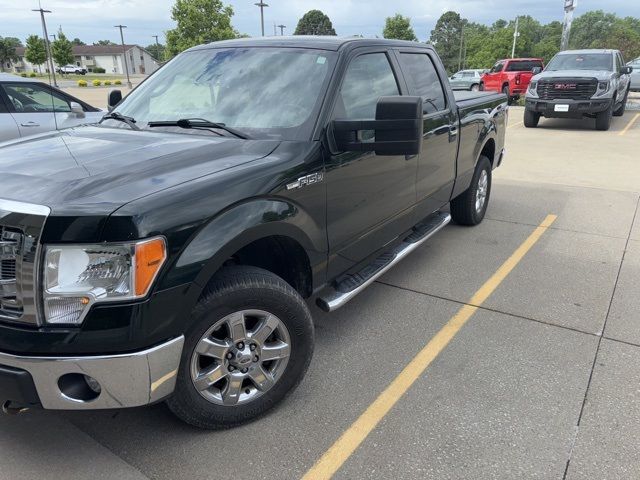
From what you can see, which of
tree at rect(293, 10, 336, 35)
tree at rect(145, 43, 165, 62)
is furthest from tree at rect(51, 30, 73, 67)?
tree at rect(145, 43, 165, 62)

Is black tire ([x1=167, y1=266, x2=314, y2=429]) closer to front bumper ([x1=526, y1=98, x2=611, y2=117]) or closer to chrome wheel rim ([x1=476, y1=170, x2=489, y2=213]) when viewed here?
chrome wheel rim ([x1=476, y1=170, x2=489, y2=213])

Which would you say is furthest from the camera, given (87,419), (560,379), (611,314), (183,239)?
(611,314)

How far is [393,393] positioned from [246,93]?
6.38 feet

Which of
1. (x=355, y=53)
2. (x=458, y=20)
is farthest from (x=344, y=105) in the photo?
(x=458, y=20)

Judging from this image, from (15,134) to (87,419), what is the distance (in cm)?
564

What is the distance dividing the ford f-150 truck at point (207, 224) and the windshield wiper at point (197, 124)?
0.07 ft

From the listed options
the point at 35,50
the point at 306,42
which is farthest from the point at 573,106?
the point at 35,50

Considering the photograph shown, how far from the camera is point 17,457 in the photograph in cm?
238

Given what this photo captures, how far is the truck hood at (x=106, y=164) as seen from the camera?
206 centimetres

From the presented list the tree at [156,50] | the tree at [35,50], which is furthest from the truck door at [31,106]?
the tree at [156,50]

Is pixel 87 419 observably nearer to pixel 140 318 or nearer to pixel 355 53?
pixel 140 318

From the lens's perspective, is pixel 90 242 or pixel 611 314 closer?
pixel 90 242

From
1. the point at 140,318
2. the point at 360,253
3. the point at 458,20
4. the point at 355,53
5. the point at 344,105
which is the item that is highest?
the point at 458,20

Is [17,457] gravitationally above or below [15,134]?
below
